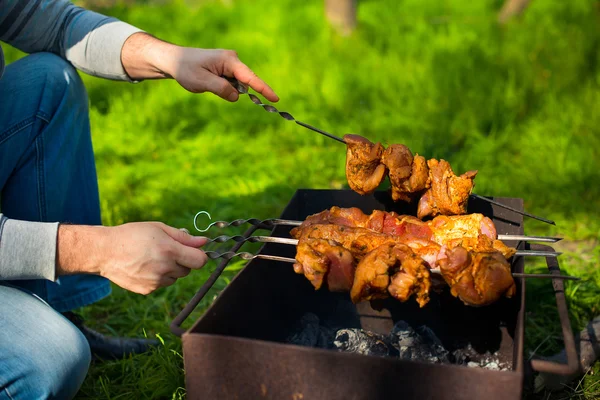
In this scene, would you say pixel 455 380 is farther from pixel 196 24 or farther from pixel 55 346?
pixel 196 24

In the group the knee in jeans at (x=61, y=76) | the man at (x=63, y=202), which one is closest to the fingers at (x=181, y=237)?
the man at (x=63, y=202)

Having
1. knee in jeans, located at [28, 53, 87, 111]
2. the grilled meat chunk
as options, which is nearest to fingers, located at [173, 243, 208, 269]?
the grilled meat chunk

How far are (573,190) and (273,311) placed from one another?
2.62 m

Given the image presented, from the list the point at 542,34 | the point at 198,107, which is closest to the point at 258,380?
the point at 198,107

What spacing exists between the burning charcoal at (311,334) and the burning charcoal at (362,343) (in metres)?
0.04

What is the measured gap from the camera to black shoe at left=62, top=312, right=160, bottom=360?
2904 millimetres

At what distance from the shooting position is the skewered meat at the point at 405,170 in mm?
2508

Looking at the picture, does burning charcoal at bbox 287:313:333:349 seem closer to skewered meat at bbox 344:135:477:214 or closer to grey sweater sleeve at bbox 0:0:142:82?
→ skewered meat at bbox 344:135:477:214

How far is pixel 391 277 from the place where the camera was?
81.6 inches

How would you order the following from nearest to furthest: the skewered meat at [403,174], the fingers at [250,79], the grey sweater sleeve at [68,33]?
the skewered meat at [403,174] → the fingers at [250,79] → the grey sweater sleeve at [68,33]

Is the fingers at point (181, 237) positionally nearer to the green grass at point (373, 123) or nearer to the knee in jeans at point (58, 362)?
the knee in jeans at point (58, 362)

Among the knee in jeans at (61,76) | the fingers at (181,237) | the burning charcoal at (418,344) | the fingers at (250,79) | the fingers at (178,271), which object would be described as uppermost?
the fingers at (250,79)

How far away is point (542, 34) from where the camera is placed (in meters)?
5.91

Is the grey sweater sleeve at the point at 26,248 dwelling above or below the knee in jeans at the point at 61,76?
below
